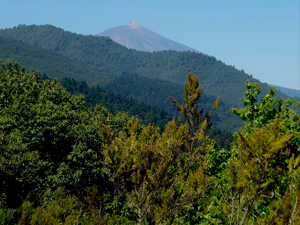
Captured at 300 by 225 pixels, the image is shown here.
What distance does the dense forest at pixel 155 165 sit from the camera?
8.30 m

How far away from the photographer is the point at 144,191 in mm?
10070

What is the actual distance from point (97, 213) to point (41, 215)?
5.98 metres

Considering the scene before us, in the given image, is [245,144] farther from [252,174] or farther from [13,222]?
[13,222]

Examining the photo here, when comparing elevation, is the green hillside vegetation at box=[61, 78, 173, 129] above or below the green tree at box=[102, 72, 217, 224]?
below

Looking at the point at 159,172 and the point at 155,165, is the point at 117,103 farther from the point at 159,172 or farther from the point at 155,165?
the point at 159,172

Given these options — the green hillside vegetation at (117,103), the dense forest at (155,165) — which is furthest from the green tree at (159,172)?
the green hillside vegetation at (117,103)

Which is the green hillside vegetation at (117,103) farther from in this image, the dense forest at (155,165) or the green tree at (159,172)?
the green tree at (159,172)

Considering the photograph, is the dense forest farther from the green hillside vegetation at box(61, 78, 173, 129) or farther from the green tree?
the green hillside vegetation at box(61, 78, 173, 129)

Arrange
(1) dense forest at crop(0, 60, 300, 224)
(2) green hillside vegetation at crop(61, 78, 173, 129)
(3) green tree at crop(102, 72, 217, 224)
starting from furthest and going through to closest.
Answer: (2) green hillside vegetation at crop(61, 78, 173, 129) → (3) green tree at crop(102, 72, 217, 224) → (1) dense forest at crop(0, 60, 300, 224)

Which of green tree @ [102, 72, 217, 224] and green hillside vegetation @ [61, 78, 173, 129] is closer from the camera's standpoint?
green tree @ [102, 72, 217, 224]

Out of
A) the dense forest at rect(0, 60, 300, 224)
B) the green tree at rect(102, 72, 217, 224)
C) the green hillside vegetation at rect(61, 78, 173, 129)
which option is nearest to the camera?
the dense forest at rect(0, 60, 300, 224)

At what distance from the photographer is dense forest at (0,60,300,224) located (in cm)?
830

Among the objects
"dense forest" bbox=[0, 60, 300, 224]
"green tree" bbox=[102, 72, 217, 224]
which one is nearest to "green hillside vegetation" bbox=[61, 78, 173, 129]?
"dense forest" bbox=[0, 60, 300, 224]

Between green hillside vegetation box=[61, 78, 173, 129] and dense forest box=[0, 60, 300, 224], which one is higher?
dense forest box=[0, 60, 300, 224]
